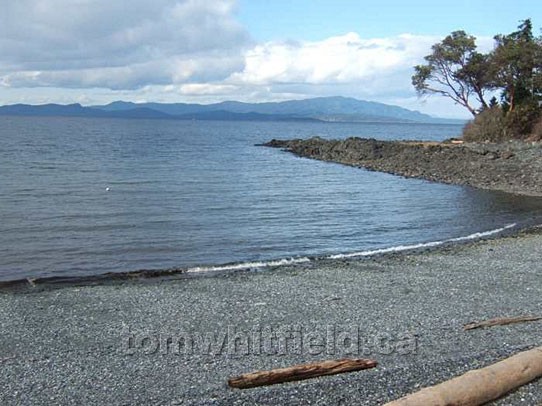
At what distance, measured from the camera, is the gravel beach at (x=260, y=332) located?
7.04m

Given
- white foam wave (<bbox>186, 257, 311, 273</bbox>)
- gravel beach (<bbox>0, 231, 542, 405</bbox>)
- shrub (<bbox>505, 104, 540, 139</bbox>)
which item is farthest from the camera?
shrub (<bbox>505, 104, 540, 139</bbox>)

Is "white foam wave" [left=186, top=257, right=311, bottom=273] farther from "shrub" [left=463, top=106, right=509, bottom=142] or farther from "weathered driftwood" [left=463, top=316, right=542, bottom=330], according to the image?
"shrub" [left=463, top=106, right=509, bottom=142]

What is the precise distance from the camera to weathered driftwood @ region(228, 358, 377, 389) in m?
6.89

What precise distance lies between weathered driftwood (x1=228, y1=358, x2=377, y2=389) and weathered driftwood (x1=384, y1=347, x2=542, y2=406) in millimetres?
1422

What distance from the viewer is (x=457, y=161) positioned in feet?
145

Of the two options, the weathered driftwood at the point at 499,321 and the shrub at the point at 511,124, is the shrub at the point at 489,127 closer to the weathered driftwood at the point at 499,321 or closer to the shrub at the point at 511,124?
the shrub at the point at 511,124

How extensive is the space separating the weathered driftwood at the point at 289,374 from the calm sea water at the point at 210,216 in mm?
9215

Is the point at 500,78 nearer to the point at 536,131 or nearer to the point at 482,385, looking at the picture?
the point at 536,131

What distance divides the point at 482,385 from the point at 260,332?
161 inches

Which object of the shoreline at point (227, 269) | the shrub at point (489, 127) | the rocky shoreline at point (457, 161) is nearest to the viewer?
the shoreline at point (227, 269)

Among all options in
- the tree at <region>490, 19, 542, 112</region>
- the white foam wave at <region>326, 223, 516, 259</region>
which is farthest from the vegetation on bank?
the white foam wave at <region>326, 223, 516, 259</region>

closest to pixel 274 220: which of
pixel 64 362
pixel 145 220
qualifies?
pixel 145 220

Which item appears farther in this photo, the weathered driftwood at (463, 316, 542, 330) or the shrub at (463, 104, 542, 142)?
the shrub at (463, 104, 542, 142)

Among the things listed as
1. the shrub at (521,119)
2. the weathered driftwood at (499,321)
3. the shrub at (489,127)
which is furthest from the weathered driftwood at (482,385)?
the shrub at (521,119)
